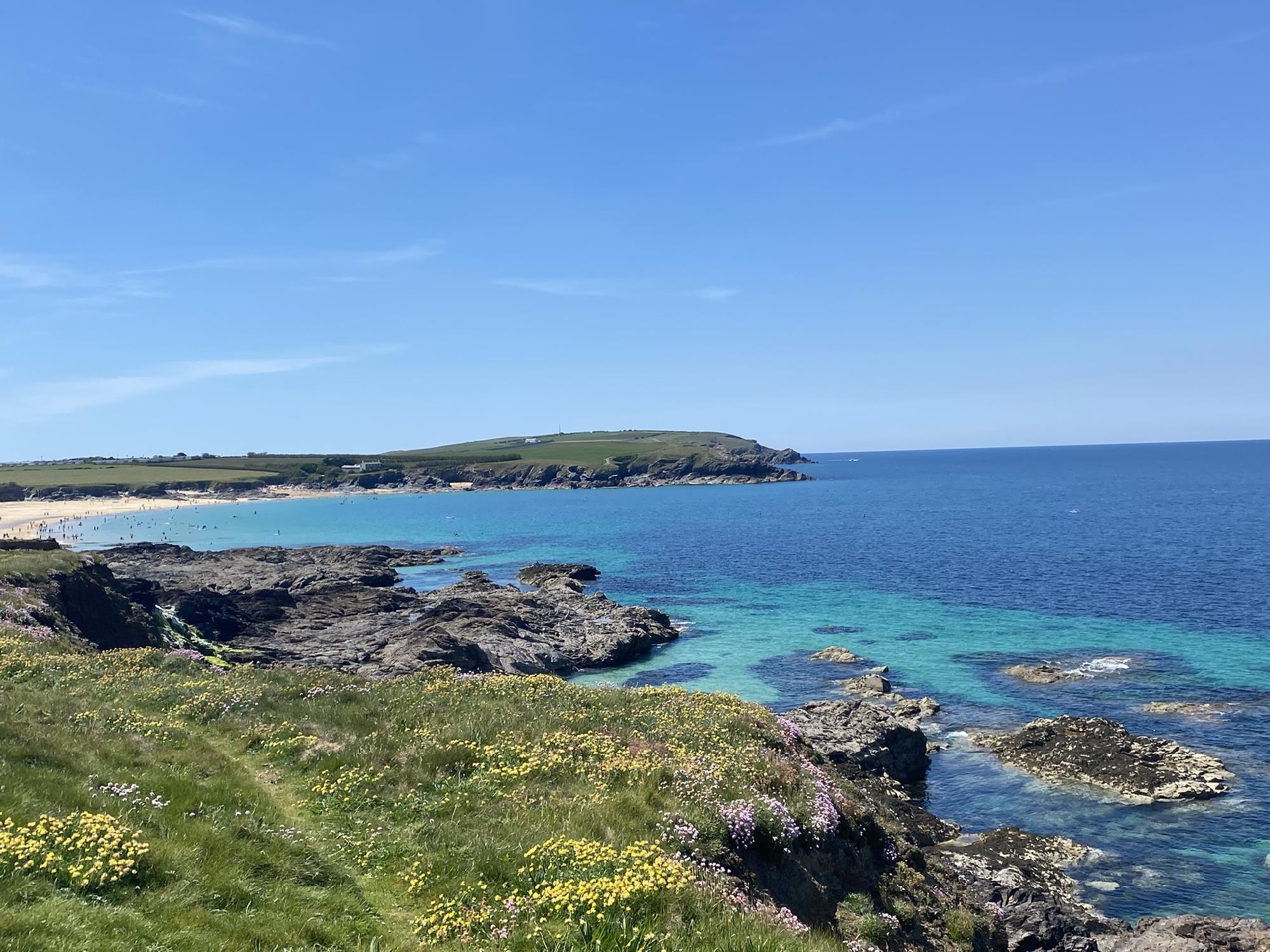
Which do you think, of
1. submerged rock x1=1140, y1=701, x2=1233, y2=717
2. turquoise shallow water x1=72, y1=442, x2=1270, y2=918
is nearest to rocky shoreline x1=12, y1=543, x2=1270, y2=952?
turquoise shallow water x1=72, y1=442, x2=1270, y2=918

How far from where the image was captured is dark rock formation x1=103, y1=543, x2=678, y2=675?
52531 mm

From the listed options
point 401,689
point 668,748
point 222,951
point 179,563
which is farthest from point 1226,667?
point 179,563

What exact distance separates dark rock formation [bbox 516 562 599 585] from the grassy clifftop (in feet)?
223

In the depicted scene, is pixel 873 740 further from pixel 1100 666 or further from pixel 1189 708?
pixel 1100 666

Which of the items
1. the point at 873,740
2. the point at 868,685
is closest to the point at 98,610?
the point at 873,740

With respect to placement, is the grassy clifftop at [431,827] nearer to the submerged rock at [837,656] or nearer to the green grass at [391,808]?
the green grass at [391,808]

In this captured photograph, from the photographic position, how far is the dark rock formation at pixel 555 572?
302ft

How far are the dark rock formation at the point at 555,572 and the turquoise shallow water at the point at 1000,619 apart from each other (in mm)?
3093

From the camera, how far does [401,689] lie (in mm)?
24797

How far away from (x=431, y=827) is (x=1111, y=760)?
3431 centimetres

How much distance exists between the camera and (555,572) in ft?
307

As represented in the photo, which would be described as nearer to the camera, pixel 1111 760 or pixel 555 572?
pixel 1111 760

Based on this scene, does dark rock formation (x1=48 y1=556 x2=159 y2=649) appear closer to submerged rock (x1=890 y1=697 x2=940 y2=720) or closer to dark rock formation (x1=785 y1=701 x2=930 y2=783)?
dark rock formation (x1=785 y1=701 x2=930 y2=783)

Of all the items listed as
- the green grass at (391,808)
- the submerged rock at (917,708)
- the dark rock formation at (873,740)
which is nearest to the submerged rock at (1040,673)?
the submerged rock at (917,708)
